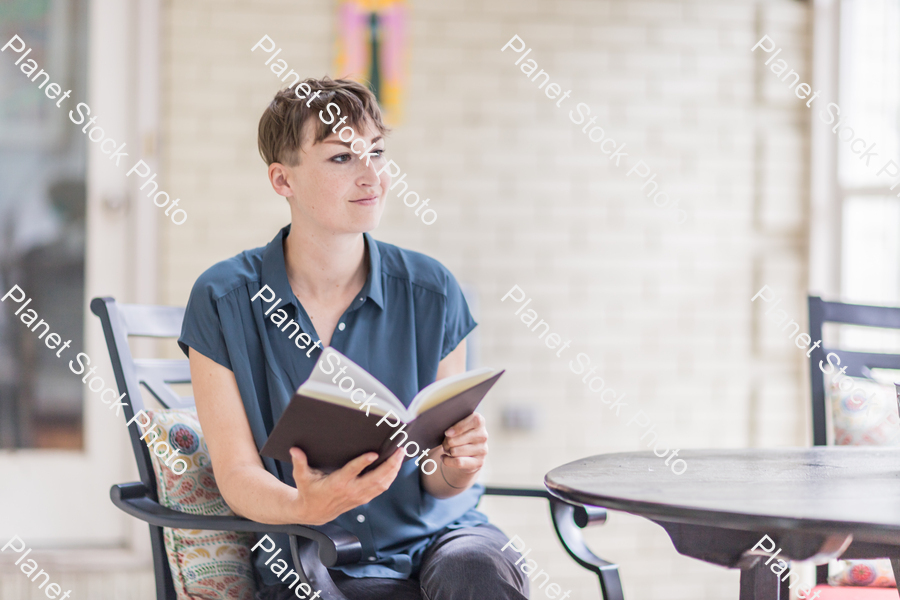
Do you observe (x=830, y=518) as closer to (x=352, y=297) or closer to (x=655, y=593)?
(x=352, y=297)

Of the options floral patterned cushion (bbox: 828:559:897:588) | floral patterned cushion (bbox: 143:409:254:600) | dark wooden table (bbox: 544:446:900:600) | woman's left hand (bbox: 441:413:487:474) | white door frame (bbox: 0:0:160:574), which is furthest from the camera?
white door frame (bbox: 0:0:160:574)

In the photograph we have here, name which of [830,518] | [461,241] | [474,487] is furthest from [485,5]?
[830,518]

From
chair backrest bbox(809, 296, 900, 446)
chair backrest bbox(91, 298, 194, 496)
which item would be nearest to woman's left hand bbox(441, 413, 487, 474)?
chair backrest bbox(91, 298, 194, 496)

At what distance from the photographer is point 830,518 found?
981 mm

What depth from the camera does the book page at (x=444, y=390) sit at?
1111mm

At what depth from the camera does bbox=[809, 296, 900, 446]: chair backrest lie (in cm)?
193

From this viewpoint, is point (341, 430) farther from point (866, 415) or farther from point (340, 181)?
point (866, 415)

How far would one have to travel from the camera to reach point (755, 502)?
1063 mm

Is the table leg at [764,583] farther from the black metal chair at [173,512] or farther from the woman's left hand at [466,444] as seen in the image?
the woman's left hand at [466,444]

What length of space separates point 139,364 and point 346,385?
758 millimetres

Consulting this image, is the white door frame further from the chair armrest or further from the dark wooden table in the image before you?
the dark wooden table

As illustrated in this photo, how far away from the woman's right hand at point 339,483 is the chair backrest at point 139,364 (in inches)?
17.9

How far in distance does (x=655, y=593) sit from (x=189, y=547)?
2343 mm

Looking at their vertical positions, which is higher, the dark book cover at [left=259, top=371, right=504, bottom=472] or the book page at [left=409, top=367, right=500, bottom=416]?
the book page at [left=409, top=367, right=500, bottom=416]
